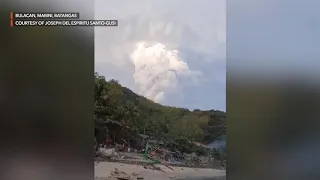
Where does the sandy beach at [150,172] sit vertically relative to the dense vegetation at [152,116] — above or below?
below

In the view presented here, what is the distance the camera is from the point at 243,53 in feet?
6.08

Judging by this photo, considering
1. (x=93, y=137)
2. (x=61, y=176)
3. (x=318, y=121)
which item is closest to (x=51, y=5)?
(x=93, y=137)

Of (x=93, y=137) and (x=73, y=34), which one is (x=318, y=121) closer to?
(x=93, y=137)

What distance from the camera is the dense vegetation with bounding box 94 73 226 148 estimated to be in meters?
1.85

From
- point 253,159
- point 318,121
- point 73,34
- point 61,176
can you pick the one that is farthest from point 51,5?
point 318,121

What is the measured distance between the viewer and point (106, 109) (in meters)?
1.87

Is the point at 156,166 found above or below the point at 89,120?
below

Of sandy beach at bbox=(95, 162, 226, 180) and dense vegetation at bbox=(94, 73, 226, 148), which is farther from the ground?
dense vegetation at bbox=(94, 73, 226, 148)

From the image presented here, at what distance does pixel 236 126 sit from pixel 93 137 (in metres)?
0.89

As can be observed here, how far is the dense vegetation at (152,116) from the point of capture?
185 centimetres

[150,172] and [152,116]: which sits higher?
[152,116]

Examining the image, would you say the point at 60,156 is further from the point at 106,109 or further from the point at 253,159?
the point at 253,159

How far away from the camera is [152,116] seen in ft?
6.09

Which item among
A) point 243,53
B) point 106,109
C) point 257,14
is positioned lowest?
point 106,109
